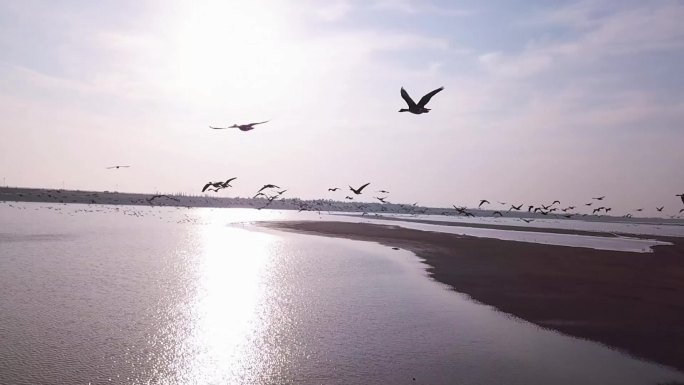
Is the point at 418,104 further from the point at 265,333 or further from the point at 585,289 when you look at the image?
the point at 585,289

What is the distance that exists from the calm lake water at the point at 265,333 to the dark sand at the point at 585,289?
1220mm

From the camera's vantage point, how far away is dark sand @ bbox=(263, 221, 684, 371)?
14.1 meters

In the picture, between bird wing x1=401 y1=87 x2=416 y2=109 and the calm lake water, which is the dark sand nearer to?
the calm lake water

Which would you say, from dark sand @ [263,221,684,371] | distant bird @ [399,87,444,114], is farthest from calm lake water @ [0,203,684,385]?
distant bird @ [399,87,444,114]

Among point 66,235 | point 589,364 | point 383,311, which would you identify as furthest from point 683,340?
point 66,235

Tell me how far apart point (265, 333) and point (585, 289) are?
1494cm

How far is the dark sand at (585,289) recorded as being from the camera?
14.1 m

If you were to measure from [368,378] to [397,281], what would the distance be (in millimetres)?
12248

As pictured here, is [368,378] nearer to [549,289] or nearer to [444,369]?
[444,369]

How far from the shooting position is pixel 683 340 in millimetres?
13414

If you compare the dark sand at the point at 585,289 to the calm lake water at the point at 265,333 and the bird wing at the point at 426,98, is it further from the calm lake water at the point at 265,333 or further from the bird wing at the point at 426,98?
the bird wing at the point at 426,98

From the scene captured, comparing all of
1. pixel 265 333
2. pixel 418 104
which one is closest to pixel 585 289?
pixel 418 104

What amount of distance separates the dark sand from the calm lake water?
1.22m

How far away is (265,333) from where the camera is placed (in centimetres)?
1340
